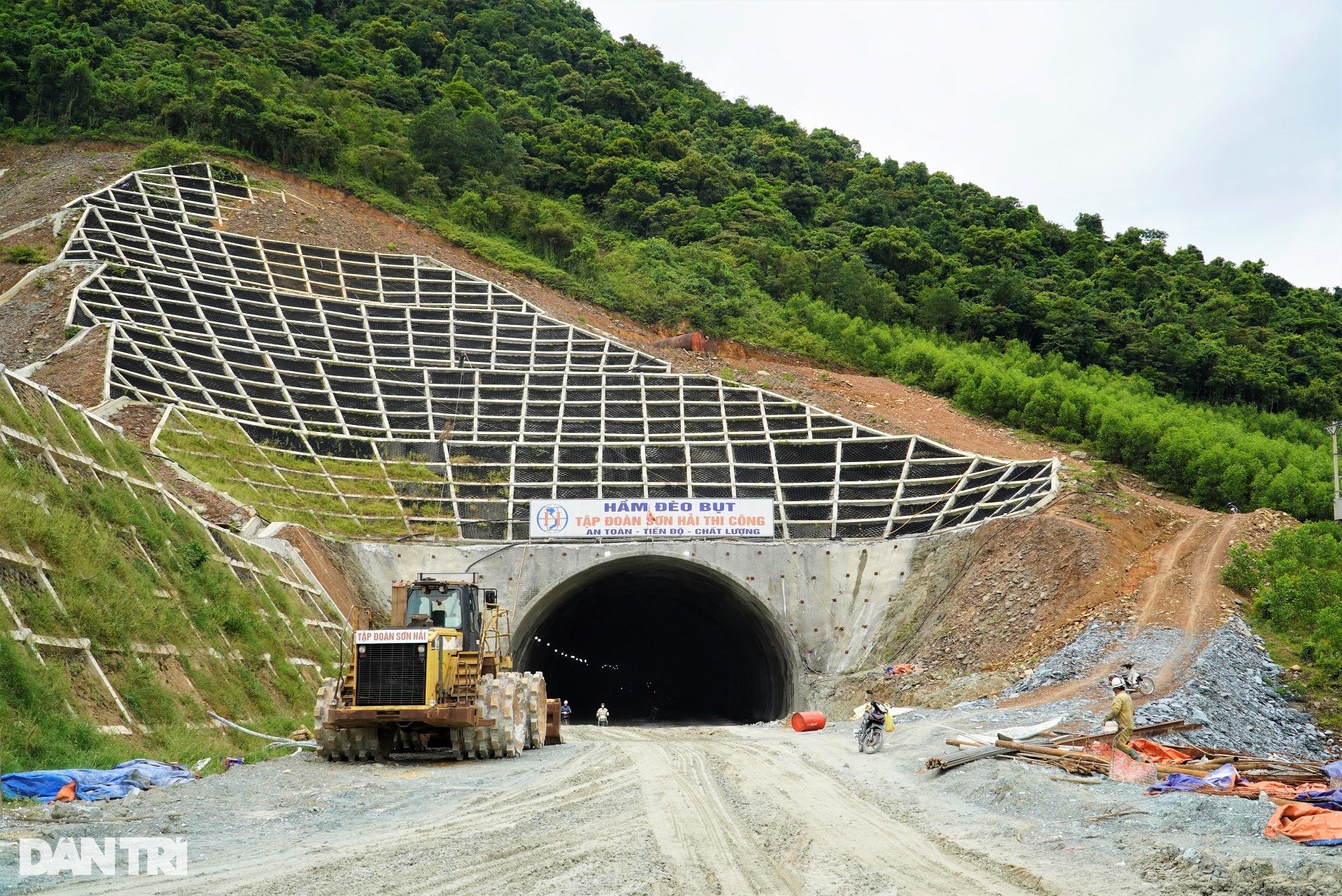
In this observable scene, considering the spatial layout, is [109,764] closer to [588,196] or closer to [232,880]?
[232,880]

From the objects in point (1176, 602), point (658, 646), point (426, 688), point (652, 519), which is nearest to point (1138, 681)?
point (1176, 602)

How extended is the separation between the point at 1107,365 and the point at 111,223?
161 feet

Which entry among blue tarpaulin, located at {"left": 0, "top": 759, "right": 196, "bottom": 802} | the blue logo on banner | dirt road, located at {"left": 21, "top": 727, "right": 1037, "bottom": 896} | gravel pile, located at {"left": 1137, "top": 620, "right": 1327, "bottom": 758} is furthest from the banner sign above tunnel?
blue tarpaulin, located at {"left": 0, "top": 759, "right": 196, "bottom": 802}

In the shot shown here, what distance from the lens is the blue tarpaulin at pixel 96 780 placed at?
1073cm

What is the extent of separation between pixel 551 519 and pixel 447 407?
7967mm

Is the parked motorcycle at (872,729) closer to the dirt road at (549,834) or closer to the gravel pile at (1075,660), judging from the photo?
the dirt road at (549,834)

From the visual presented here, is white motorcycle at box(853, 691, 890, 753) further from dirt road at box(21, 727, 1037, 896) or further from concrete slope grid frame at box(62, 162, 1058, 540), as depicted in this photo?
concrete slope grid frame at box(62, 162, 1058, 540)

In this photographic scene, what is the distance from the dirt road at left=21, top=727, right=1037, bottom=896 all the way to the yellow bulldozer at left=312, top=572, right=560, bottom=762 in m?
0.70

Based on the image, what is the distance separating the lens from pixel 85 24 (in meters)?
62.7

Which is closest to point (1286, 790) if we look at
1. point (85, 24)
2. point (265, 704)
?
point (265, 704)

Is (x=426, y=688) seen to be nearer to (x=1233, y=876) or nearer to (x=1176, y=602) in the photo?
(x=1233, y=876)

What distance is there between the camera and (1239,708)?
18.7 metres

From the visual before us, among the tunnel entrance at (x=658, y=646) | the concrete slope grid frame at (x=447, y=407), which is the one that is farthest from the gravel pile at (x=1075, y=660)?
the tunnel entrance at (x=658, y=646)

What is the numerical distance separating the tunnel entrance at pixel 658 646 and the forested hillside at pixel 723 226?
44.8 feet
